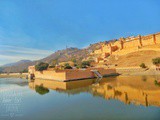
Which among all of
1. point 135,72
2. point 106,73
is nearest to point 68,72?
point 106,73

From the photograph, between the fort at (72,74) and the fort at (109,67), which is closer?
the fort at (72,74)

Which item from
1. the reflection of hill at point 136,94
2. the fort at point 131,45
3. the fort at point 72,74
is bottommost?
the reflection of hill at point 136,94

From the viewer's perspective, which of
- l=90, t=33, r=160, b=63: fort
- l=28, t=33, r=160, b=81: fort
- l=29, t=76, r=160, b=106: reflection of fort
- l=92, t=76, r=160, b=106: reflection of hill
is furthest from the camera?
l=90, t=33, r=160, b=63: fort

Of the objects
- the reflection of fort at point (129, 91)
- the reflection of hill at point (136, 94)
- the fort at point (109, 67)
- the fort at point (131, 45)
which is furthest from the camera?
the fort at point (131, 45)

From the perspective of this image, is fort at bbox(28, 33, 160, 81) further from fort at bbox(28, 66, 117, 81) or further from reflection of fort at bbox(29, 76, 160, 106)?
reflection of fort at bbox(29, 76, 160, 106)

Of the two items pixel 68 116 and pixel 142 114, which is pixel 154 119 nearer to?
pixel 142 114

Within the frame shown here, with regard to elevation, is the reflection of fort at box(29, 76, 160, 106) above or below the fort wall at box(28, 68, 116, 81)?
below

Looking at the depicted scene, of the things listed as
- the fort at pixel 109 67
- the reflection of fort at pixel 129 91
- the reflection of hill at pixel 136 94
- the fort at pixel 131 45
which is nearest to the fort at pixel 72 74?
the fort at pixel 109 67

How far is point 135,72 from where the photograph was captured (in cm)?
3375

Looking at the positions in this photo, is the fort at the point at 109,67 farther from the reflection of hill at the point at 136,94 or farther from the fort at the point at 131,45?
the reflection of hill at the point at 136,94

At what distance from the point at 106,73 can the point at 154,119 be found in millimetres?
28173

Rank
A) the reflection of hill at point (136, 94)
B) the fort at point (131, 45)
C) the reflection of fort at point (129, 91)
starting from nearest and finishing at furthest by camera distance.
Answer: the reflection of hill at point (136, 94) < the reflection of fort at point (129, 91) < the fort at point (131, 45)

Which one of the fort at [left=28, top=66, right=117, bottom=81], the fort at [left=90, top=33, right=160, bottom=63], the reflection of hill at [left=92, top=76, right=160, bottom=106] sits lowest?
the reflection of hill at [left=92, top=76, right=160, bottom=106]

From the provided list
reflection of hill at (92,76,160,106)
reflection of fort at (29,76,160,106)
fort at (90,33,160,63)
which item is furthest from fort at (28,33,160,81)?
reflection of hill at (92,76,160,106)
